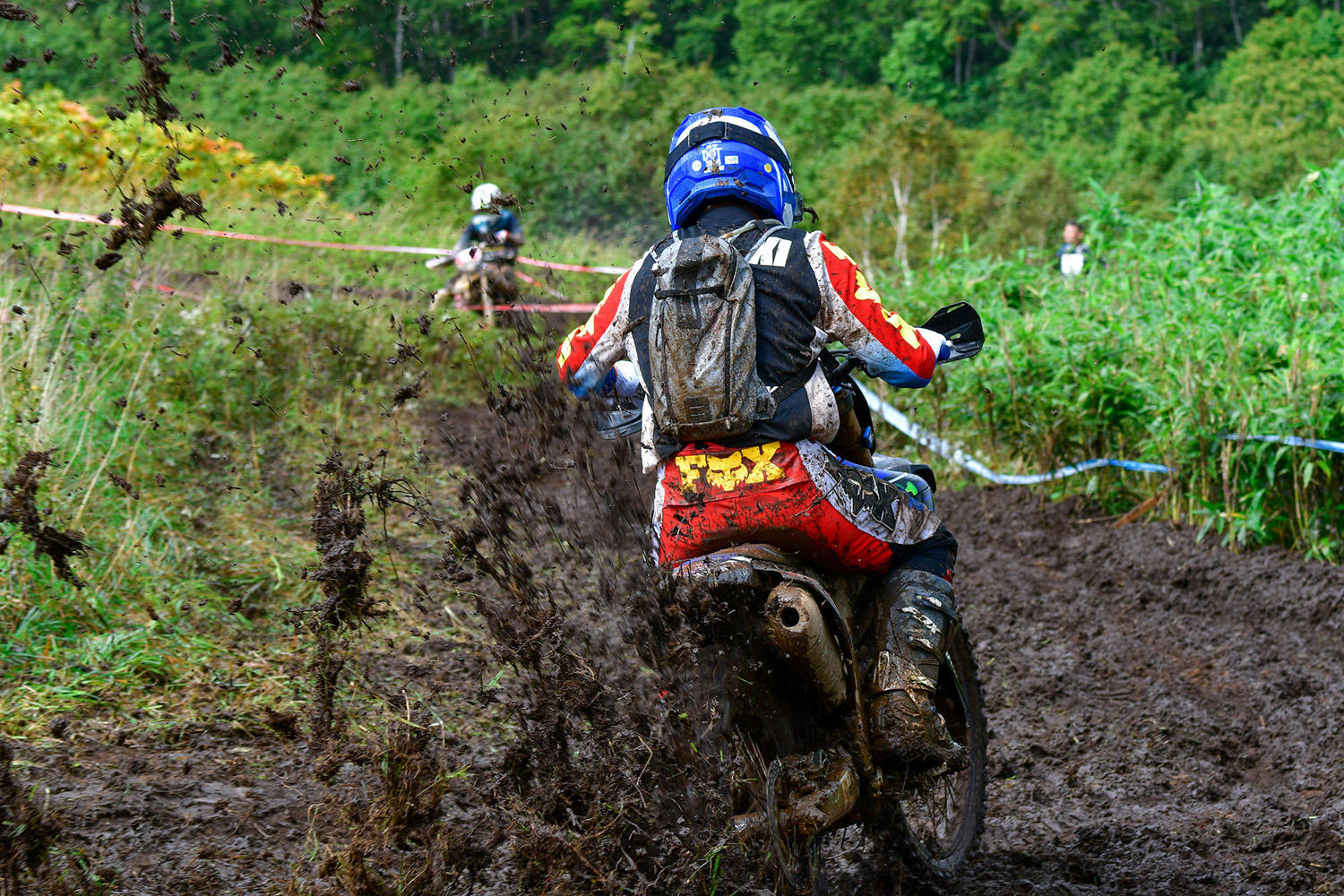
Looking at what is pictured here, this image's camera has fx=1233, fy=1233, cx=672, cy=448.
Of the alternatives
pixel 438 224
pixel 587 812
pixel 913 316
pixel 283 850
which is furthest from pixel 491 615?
pixel 438 224

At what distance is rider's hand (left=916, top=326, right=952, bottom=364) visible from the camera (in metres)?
3.30

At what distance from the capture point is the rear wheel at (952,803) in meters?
3.77

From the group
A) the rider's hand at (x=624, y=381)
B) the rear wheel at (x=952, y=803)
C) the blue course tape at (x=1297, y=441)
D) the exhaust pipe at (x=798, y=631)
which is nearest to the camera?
the exhaust pipe at (x=798, y=631)

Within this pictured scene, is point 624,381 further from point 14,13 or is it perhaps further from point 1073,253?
point 1073,253

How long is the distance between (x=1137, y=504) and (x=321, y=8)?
6.09 m

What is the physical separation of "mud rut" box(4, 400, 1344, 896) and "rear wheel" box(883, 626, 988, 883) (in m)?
0.10

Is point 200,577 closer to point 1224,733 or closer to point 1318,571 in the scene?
point 1224,733

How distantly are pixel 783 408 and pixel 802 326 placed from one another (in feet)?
0.72

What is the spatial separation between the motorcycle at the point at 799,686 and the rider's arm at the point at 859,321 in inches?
5.6

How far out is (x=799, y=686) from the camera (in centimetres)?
309

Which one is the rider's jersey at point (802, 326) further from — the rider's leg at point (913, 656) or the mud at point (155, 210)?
the mud at point (155, 210)

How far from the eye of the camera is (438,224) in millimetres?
18328

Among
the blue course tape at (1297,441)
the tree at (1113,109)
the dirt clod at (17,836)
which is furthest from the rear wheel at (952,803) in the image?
the tree at (1113,109)

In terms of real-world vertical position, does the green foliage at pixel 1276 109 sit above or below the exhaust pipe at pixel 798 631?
above
